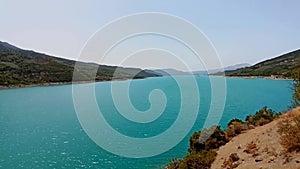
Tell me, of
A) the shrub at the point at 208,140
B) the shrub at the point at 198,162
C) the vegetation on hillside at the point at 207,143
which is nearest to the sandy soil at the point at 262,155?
the shrub at the point at 198,162

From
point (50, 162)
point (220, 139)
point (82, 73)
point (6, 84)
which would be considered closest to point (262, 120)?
point (220, 139)

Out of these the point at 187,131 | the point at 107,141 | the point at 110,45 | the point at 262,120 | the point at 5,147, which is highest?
the point at 110,45

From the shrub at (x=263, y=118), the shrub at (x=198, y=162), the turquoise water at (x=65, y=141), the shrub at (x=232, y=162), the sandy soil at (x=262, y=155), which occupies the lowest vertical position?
the turquoise water at (x=65, y=141)

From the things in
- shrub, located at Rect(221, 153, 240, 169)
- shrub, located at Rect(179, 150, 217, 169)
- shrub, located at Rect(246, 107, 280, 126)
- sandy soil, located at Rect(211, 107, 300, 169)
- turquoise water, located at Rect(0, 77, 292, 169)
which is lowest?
turquoise water, located at Rect(0, 77, 292, 169)

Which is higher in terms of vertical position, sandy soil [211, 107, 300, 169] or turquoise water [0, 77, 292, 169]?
sandy soil [211, 107, 300, 169]

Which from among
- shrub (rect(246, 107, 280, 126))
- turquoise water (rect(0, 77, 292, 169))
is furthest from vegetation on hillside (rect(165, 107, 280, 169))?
turquoise water (rect(0, 77, 292, 169))

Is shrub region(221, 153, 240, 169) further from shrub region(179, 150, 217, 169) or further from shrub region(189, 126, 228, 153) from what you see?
shrub region(189, 126, 228, 153)

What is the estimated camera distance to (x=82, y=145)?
35938 millimetres

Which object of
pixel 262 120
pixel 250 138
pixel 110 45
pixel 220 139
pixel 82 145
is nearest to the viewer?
pixel 110 45

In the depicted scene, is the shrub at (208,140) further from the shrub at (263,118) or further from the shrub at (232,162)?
the shrub at (232,162)

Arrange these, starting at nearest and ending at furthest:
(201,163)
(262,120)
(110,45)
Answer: (110,45)
(201,163)
(262,120)

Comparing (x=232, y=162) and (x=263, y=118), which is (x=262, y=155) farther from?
(x=263, y=118)

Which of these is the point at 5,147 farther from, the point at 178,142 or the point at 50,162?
the point at 178,142

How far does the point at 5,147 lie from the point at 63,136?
7510 mm
